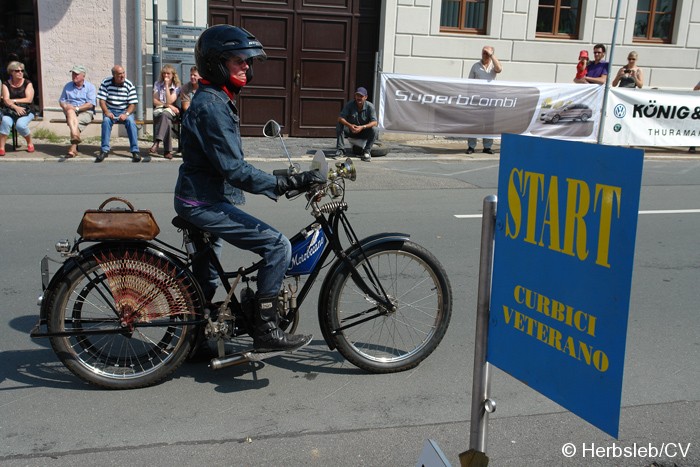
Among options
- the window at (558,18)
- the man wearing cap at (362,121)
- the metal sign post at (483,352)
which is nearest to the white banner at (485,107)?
the man wearing cap at (362,121)

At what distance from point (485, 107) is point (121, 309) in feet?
36.6

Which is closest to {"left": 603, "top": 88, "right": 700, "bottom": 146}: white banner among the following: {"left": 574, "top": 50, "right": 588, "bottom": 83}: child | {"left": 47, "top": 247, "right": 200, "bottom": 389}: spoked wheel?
{"left": 574, "top": 50, "right": 588, "bottom": 83}: child

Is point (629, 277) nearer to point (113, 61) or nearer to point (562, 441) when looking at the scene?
point (562, 441)

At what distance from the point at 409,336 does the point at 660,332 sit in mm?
1935

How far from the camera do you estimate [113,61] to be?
14.6 m

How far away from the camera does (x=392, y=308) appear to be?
4.64 meters

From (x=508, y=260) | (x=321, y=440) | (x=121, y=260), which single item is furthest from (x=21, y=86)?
(x=508, y=260)

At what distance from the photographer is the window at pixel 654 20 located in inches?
695

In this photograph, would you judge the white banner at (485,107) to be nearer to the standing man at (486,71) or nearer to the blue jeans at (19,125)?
the standing man at (486,71)

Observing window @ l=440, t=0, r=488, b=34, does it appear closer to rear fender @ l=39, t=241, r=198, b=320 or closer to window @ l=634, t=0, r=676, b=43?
window @ l=634, t=0, r=676, b=43

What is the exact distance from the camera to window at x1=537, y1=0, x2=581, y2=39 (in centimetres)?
1703

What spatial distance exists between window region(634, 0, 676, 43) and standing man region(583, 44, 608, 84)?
306 cm

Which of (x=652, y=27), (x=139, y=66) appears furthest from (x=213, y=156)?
(x=652, y=27)

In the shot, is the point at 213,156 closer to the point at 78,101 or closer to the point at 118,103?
the point at 118,103
